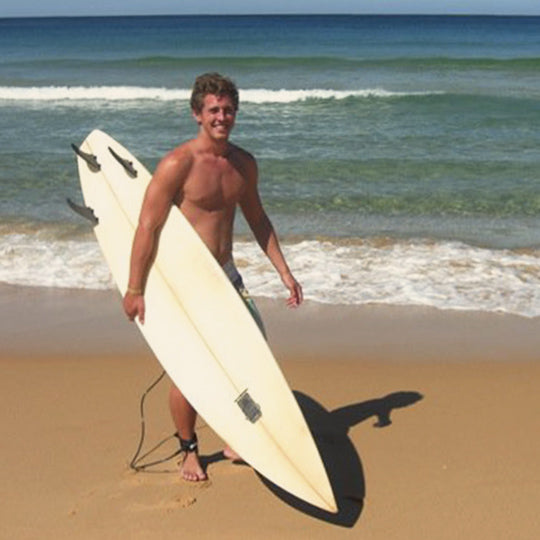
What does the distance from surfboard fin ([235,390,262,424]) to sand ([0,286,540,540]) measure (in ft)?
1.19

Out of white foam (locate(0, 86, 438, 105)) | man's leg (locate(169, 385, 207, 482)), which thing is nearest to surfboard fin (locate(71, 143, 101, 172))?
man's leg (locate(169, 385, 207, 482))

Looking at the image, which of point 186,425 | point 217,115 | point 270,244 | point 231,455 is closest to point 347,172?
point 270,244

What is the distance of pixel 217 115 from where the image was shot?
315 cm

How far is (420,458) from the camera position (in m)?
3.71

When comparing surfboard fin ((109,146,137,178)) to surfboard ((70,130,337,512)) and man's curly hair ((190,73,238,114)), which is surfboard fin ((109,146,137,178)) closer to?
surfboard ((70,130,337,512))

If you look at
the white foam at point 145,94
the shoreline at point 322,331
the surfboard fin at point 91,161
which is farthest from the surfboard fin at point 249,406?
the white foam at point 145,94

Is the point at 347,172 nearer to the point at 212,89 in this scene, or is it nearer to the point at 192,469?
the point at 192,469

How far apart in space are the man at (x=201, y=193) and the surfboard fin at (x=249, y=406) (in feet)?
0.98

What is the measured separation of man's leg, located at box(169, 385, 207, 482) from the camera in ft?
11.4

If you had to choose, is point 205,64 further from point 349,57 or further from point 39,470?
point 39,470

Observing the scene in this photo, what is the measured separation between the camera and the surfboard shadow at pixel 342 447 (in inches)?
130

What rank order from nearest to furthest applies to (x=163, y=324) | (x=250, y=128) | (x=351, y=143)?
(x=163, y=324) < (x=351, y=143) < (x=250, y=128)

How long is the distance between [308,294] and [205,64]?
968 inches

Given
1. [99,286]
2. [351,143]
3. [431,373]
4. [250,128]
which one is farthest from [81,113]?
[431,373]
